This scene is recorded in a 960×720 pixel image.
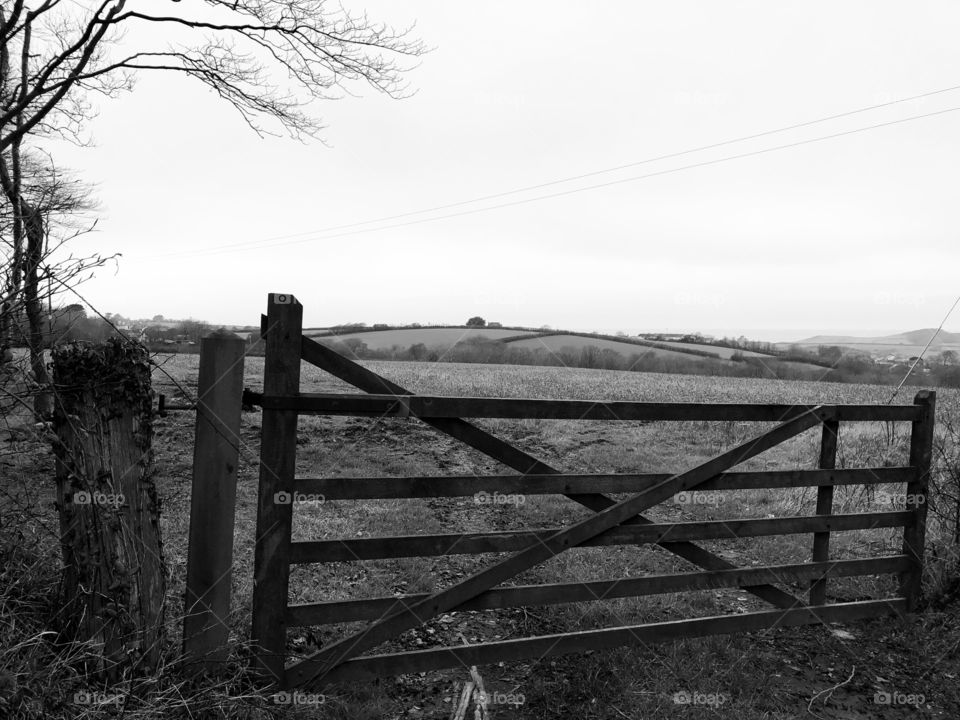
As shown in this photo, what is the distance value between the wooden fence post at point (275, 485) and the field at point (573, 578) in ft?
0.62

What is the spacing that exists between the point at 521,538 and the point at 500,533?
0.53 ft

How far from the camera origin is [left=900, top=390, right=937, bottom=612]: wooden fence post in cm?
568

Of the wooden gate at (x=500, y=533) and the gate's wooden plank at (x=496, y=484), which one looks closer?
the wooden gate at (x=500, y=533)

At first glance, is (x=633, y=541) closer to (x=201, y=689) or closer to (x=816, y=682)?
(x=816, y=682)

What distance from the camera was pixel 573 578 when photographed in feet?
20.3

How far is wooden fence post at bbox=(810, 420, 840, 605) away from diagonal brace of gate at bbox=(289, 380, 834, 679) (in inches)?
24.0

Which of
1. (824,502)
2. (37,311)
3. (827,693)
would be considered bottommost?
(827,693)

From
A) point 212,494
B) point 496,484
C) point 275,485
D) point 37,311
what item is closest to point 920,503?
point 496,484

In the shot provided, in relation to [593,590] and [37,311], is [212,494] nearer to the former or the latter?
[37,311]

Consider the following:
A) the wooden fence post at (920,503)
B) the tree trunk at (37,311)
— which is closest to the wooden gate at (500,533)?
the wooden fence post at (920,503)

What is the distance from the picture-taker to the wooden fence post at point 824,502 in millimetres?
5227

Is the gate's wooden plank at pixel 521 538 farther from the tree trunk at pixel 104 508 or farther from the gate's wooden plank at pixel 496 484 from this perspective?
the tree trunk at pixel 104 508

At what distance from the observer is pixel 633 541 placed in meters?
4.49

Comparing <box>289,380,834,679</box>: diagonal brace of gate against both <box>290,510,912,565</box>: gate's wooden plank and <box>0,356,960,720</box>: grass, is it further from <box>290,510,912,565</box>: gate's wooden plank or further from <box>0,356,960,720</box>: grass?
<box>0,356,960,720</box>: grass
